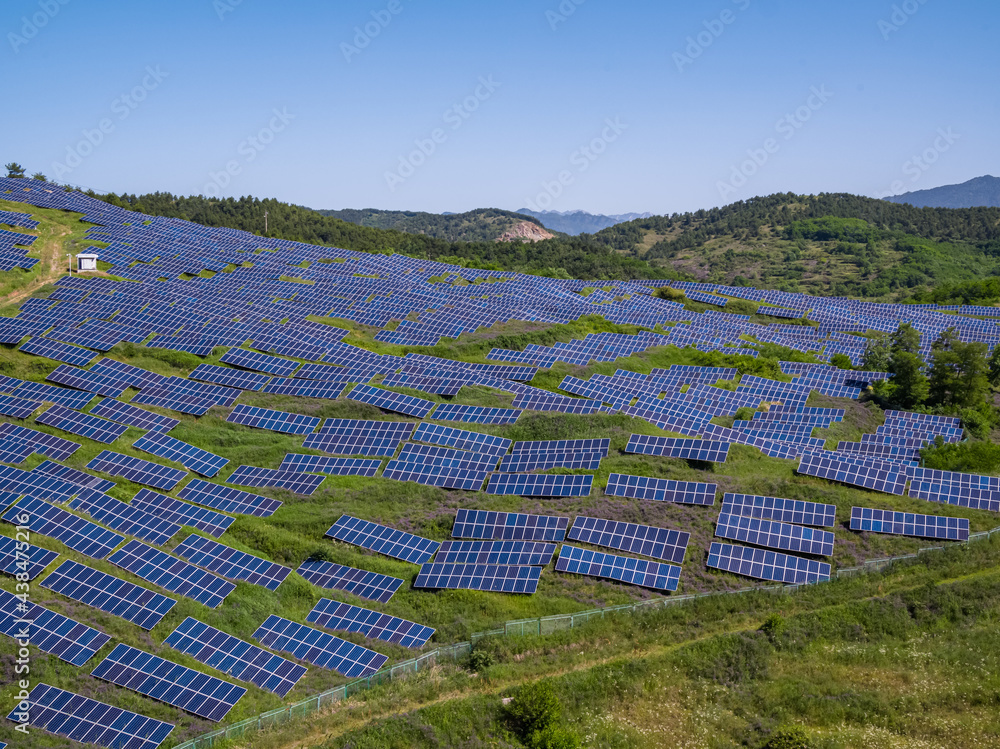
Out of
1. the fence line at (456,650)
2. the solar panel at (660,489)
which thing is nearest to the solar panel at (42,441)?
the fence line at (456,650)

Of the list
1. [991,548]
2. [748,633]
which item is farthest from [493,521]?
[991,548]

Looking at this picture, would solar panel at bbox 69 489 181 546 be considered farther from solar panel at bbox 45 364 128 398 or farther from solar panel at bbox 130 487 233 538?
solar panel at bbox 45 364 128 398

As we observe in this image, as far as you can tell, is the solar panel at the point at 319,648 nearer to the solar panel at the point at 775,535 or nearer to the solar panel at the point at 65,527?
the solar panel at the point at 65,527

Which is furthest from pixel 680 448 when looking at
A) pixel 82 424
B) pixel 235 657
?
pixel 82 424

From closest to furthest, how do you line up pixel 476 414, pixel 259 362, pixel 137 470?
pixel 137 470, pixel 476 414, pixel 259 362

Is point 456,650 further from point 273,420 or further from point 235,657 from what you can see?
point 273,420

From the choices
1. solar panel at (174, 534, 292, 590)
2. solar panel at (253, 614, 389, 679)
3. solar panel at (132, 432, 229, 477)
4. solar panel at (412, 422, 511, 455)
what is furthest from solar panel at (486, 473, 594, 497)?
solar panel at (132, 432, 229, 477)

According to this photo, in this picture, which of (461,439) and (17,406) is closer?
(461,439)
